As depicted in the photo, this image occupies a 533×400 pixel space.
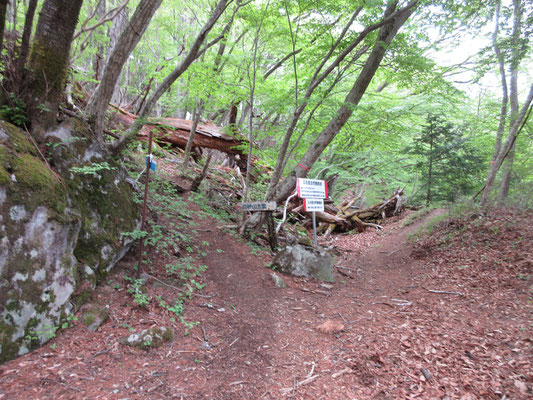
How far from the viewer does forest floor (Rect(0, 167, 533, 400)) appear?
229 cm

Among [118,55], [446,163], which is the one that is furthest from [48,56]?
[446,163]

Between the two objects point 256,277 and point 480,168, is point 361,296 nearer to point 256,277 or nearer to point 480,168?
point 256,277

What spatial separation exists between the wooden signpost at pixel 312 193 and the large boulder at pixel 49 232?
3.48 metres

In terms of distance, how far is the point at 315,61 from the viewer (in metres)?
6.49

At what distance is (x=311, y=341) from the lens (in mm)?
3475

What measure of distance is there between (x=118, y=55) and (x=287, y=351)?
4989 mm

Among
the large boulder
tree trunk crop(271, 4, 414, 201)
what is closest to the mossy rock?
the large boulder

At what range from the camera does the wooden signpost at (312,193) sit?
5.65 metres

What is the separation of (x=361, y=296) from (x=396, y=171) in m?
8.18

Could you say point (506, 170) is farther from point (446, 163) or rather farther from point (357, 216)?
point (357, 216)

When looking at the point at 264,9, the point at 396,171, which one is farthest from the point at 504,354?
the point at 396,171

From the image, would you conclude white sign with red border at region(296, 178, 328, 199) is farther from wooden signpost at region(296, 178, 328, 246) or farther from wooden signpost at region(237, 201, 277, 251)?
wooden signpost at region(237, 201, 277, 251)

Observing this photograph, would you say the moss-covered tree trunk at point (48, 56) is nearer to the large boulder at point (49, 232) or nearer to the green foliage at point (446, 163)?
the large boulder at point (49, 232)

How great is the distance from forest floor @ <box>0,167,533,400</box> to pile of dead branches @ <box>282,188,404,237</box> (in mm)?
5127
